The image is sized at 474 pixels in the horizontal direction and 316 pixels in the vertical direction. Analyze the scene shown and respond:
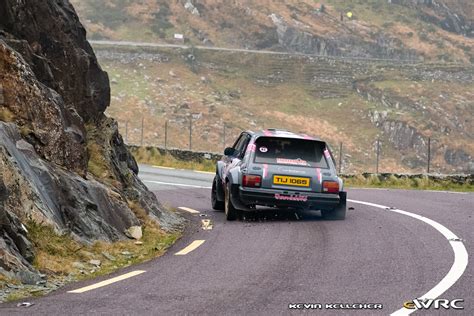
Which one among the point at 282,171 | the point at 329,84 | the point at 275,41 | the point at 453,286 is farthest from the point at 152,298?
the point at 275,41

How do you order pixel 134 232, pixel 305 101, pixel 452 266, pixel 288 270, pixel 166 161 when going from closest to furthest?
1. pixel 288 270
2. pixel 452 266
3. pixel 134 232
4. pixel 166 161
5. pixel 305 101

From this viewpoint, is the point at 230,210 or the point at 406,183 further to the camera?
the point at 406,183

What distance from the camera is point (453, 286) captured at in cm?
807

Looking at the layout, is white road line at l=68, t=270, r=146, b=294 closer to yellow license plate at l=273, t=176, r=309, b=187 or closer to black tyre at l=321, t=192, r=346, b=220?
yellow license plate at l=273, t=176, r=309, b=187

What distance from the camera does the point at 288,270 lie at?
358 inches

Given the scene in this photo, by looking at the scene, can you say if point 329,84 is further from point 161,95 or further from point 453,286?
point 453,286

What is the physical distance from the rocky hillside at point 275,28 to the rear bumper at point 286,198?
257ft

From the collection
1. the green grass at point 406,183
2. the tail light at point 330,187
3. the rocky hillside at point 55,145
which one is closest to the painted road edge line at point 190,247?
the rocky hillside at point 55,145

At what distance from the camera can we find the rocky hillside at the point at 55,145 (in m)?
9.76

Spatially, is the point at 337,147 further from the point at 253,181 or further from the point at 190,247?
the point at 190,247

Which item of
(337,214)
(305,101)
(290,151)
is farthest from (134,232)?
(305,101)

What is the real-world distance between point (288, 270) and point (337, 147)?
192ft

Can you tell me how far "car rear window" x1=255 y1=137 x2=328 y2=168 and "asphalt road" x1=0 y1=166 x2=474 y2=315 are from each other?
1021mm

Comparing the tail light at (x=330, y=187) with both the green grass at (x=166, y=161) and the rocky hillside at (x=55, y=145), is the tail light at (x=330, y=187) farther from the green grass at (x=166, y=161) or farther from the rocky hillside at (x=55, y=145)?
the green grass at (x=166, y=161)
